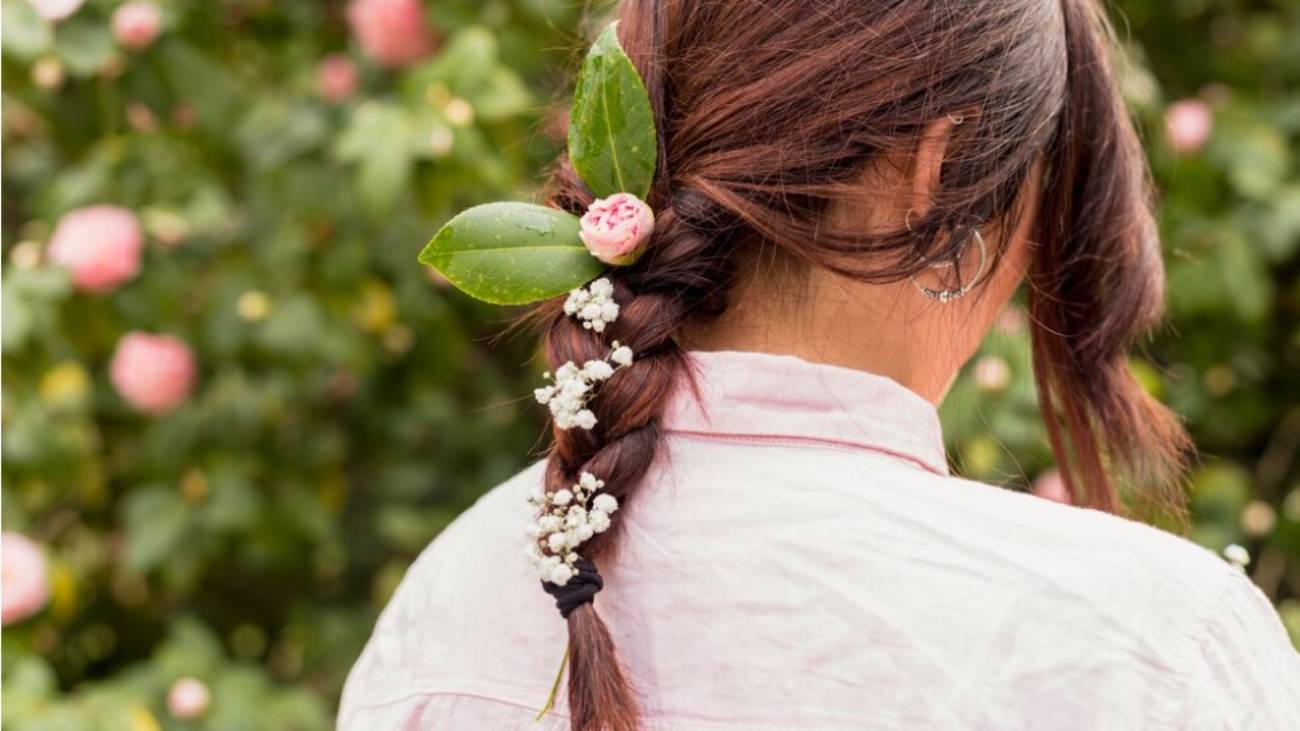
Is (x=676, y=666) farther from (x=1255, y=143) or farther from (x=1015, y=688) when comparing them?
(x=1255, y=143)

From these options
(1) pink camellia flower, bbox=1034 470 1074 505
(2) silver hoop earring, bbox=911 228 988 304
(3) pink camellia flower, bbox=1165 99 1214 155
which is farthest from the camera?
(3) pink camellia flower, bbox=1165 99 1214 155

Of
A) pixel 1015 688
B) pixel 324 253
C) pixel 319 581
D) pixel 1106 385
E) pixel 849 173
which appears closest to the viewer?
pixel 1015 688

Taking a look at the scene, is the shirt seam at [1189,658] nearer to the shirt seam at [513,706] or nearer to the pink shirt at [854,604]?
the pink shirt at [854,604]

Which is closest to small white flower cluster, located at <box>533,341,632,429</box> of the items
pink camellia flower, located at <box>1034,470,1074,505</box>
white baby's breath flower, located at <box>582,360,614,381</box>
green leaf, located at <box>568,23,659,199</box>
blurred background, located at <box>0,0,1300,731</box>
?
white baby's breath flower, located at <box>582,360,614,381</box>

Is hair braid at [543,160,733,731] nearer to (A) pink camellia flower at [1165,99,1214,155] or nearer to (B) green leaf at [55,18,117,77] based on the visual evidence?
(B) green leaf at [55,18,117,77]

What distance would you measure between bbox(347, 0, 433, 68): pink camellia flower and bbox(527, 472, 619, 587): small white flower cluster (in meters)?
1.23

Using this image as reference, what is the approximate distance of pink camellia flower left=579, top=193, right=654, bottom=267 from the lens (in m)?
0.79

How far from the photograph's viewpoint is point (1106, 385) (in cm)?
121

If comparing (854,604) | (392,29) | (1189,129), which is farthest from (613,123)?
(1189,129)

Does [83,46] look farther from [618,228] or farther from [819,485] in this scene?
[819,485]

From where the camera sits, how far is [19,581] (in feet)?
5.90

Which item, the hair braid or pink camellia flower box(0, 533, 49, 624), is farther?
pink camellia flower box(0, 533, 49, 624)

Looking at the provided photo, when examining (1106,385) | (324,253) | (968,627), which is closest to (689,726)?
(968,627)

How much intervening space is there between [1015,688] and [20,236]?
1862 mm
